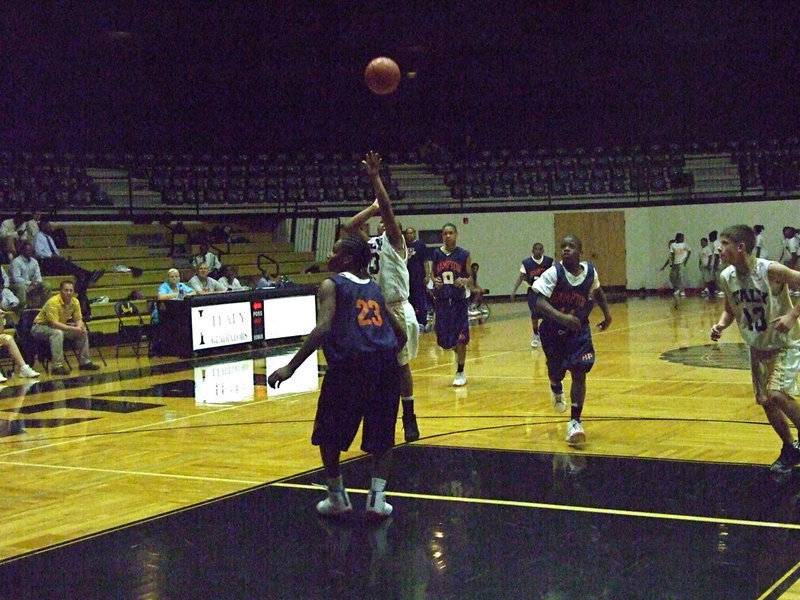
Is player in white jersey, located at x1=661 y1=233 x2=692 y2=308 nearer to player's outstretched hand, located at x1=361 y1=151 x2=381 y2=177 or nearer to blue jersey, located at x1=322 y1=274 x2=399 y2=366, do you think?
player's outstretched hand, located at x1=361 y1=151 x2=381 y2=177

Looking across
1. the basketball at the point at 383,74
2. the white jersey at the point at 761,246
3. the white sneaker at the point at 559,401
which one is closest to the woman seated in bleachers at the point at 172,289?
A: the basketball at the point at 383,74

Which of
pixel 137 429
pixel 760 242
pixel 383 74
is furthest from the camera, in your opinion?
pixel 760 242

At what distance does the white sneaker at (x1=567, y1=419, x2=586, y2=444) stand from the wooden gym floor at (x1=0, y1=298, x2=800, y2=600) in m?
0.11

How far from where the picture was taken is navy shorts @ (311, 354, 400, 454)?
5742 millimetres

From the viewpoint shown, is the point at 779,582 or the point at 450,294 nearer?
the point at 779,582

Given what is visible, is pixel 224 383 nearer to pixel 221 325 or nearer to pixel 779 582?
pixel 221 325

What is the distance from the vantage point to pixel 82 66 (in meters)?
24.7

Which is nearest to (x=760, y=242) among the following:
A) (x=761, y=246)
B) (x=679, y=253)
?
(x=761, y=246)

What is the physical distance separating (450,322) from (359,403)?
5.49 m

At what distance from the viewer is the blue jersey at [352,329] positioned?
5.71 metres

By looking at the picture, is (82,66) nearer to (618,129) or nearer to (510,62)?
(510,62)

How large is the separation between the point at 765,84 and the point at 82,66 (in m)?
18.0

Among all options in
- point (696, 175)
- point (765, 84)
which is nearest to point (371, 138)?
point (696, 175)

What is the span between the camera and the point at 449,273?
11164mm
